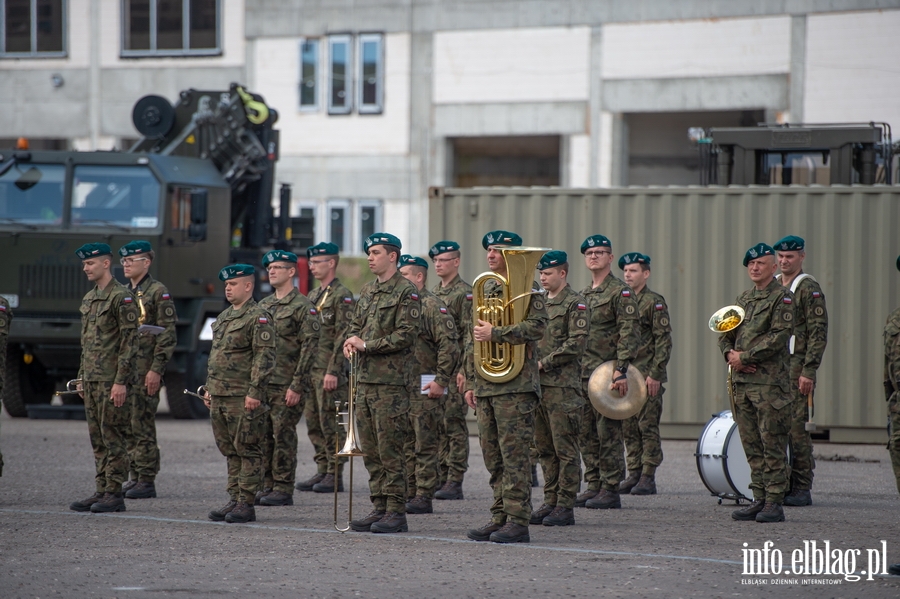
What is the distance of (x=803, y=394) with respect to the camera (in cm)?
962

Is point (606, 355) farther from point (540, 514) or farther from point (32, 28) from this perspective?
point (32, 28)

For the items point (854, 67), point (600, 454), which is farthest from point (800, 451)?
point (854, 67)

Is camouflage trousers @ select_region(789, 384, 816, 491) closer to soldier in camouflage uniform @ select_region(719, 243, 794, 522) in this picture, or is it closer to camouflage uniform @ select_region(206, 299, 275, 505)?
soldier in camouflage uniform @ select_region(719, 243, 794, 522)

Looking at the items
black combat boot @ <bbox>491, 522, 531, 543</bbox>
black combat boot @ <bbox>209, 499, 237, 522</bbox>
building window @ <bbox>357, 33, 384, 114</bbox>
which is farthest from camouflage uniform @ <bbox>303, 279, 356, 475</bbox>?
building window @ <bbox>357, 33, 384, 114</bbox>

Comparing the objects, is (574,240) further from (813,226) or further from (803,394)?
(803,394)

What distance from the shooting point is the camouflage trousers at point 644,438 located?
10.5 metres

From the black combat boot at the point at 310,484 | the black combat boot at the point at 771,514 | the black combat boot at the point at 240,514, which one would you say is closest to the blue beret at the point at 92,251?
the black combat boot at the point at 240,514

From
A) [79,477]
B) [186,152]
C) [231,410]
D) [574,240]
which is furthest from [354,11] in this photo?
[231,410]

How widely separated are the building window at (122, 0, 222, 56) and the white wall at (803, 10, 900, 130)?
13.0 metres

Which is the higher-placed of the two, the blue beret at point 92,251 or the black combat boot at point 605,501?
the blue beret at point 92,251

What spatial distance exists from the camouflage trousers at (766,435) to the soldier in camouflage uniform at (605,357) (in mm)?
972

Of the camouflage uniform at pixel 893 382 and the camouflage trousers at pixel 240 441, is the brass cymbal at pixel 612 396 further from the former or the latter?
the camouflage trousers at pixel 240 441

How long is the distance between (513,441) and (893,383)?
2436 mm

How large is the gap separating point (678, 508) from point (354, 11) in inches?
816
